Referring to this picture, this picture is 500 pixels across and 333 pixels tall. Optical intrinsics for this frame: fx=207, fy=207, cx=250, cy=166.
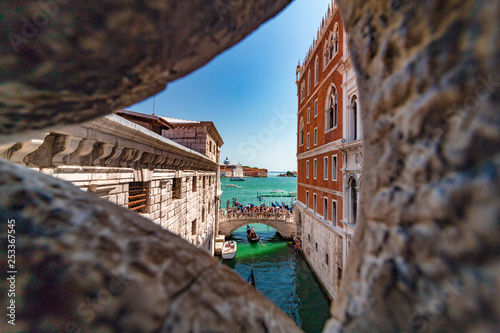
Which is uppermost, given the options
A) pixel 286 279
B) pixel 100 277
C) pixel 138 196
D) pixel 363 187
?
pixel 363 187

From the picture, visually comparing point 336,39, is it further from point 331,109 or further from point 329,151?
point 329,151

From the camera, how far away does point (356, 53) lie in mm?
777

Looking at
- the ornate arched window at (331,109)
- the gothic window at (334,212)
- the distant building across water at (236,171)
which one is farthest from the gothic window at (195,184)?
the distant building across water at (236,171)

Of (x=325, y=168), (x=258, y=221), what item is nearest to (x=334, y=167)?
(x=325, y=168)

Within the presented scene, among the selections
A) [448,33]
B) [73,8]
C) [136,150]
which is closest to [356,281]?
[448,33]

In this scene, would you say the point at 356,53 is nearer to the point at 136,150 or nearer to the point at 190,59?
the point at 190,59

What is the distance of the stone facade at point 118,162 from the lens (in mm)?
3324

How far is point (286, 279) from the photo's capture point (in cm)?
1691

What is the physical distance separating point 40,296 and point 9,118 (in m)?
0.61

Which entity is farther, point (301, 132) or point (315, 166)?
point (301, 132)

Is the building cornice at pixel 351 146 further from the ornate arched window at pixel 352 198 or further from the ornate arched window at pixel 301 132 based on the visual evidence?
the ornate arched window at pixel 301 132

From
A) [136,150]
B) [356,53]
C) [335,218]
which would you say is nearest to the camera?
[356,53]

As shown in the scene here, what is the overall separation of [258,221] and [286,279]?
1003 cm

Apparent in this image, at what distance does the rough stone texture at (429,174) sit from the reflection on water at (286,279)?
1442 cm
